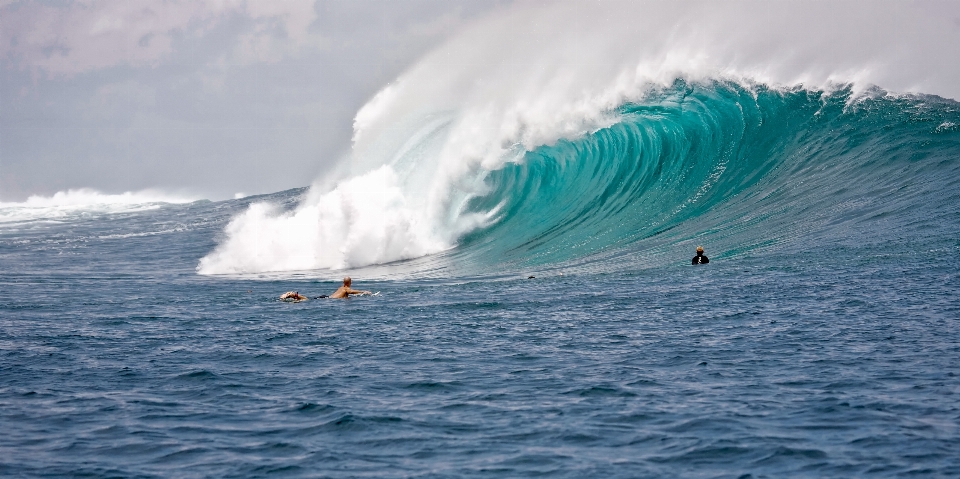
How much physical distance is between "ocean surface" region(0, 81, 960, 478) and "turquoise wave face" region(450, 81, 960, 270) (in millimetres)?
98

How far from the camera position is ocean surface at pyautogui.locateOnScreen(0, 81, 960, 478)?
7.52 meters

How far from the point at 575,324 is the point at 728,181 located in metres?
13.6

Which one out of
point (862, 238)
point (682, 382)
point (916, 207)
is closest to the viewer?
point (682, 382)

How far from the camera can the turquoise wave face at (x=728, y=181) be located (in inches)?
796

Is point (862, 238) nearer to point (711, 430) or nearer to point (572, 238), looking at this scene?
point (572, 238)

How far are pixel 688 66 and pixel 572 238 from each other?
9.97 metres

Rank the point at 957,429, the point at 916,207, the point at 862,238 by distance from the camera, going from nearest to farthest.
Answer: the point at 957,429 → the point at 862,238 → the point at 916,207

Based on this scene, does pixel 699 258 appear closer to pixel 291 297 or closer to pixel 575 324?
pixel 575 324

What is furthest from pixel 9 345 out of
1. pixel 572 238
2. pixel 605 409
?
pixel 572 238

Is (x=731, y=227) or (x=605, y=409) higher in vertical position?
(x=731, y=227)

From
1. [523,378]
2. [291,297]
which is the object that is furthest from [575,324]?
[291,297]

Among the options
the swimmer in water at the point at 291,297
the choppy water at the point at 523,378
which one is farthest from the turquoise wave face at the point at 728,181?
the swimmer in water at the point at 291,297

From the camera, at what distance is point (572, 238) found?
2353 cm

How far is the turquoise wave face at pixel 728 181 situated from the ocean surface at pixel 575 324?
98 mm
